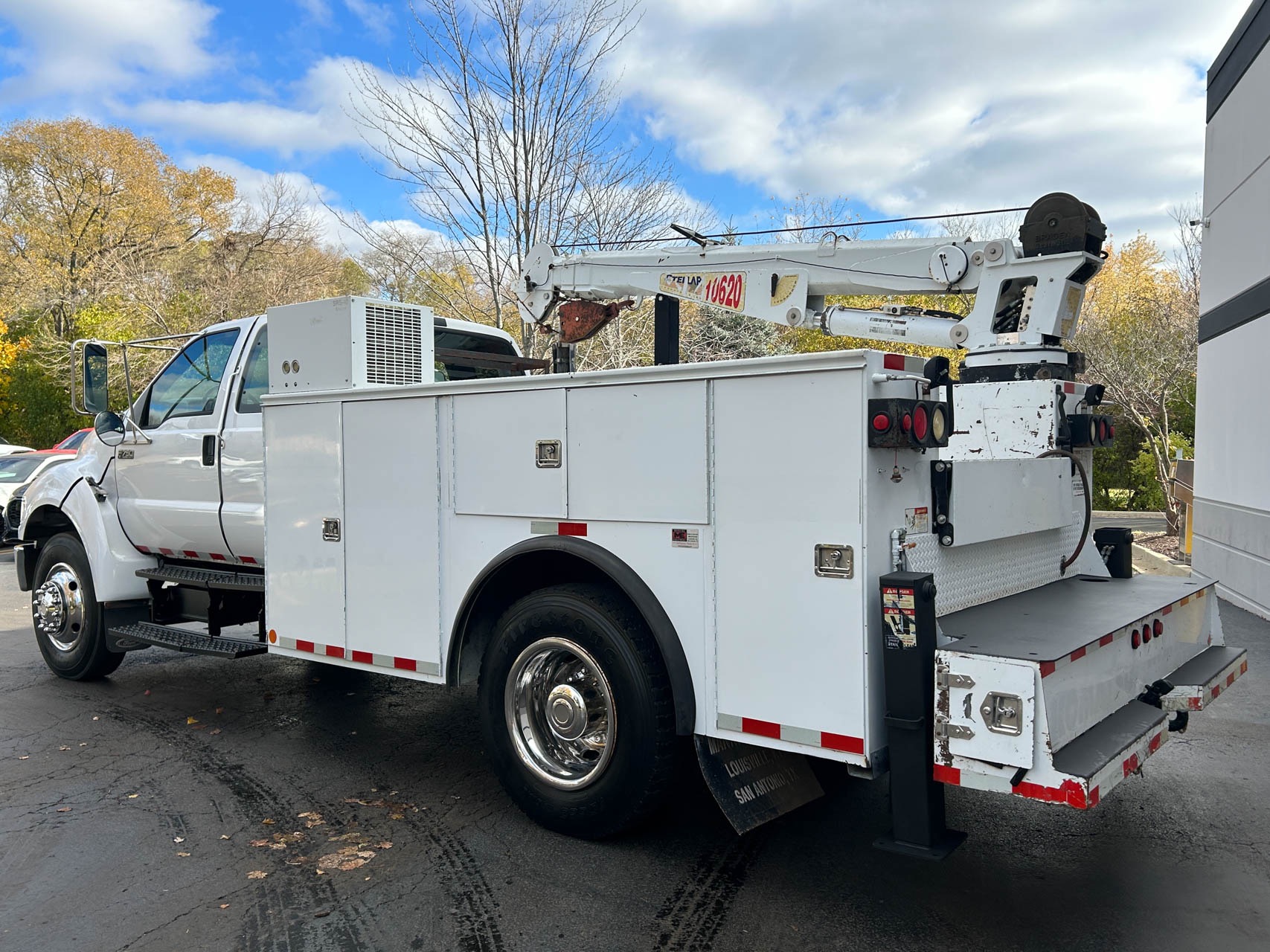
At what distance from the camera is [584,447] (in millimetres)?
4168

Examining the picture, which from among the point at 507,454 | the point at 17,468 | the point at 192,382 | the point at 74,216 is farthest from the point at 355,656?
the point at 74,216

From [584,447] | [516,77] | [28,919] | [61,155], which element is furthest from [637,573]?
[61,155]

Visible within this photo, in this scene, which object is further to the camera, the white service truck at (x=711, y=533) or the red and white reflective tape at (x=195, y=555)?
the red and white reflective tape at (x=195, y=555)

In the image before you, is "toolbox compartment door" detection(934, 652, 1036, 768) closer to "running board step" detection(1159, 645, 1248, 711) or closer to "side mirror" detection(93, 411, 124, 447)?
"running board step" detection(1159, 645, 1248, 711)

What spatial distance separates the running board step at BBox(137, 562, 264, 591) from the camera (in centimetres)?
616

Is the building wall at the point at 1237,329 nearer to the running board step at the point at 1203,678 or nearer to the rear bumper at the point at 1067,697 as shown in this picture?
the running board step at the point at 1203,678

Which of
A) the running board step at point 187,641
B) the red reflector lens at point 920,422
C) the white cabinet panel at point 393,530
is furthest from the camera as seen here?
the running board step at point 187,641

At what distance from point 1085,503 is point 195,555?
5654mm

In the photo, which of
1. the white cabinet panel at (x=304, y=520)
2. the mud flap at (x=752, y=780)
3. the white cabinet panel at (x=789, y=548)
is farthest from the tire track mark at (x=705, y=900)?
the white cabinet panel at (x=304, y=520)

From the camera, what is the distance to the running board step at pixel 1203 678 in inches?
157

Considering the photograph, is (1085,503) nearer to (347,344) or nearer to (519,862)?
(519,862)

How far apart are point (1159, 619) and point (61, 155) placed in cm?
3940

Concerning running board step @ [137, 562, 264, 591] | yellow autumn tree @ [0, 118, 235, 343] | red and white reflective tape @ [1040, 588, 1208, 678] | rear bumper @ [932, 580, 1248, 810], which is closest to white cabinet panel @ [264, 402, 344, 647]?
running board step @ [137, 562, 264, 591]

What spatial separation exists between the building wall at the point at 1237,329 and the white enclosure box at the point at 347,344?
820 centimetres
